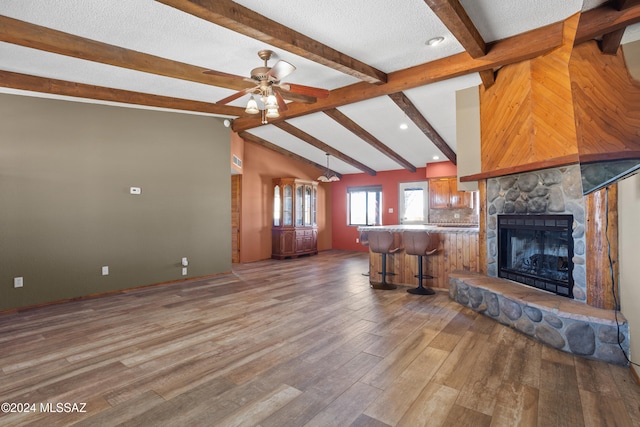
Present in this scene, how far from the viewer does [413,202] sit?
368 inches

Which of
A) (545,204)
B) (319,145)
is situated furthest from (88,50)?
(319,145)

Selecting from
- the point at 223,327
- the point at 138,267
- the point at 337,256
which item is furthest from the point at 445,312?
the point at 337,256

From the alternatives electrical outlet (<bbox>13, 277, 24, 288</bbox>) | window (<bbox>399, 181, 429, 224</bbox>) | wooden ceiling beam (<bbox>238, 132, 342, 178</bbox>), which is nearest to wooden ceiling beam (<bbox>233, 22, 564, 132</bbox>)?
wooden ceiling beam (<bbox>238, 132, 342, 178</bbox>)

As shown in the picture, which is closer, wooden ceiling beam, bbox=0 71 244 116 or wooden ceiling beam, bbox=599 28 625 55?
wooden ceiling beam, bbox=599 28 625 55

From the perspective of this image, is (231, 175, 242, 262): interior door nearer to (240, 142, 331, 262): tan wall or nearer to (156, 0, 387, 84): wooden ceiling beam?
(240, 142, 331, 262): tan wall

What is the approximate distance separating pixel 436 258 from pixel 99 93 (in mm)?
5475

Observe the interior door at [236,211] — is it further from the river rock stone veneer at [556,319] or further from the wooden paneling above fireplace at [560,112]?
the river rock stone veneer at [556,319]

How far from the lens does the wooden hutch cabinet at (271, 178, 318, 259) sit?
8.52 meters

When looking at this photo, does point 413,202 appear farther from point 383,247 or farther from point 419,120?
point 383,247

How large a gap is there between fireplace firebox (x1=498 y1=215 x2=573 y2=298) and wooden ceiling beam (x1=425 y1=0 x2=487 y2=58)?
199 cm

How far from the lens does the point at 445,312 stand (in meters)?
3.86

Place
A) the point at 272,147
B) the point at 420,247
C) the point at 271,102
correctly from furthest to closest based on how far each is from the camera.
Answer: the point at 272,147
the point at 420,247
the point at 271,102

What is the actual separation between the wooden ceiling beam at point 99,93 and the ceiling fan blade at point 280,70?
2.42 meters

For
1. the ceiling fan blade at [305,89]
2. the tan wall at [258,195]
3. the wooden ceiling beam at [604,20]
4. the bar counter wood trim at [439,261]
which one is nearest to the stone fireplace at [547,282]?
the bar counter wood trim at [439,261]
